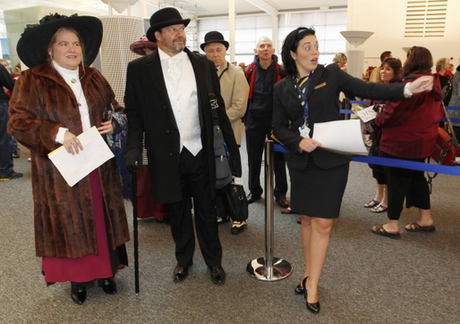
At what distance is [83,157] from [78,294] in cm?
95

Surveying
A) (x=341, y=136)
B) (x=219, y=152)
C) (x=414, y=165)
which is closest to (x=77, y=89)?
(x=219, y=152)

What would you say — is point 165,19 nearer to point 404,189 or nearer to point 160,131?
point 160,131

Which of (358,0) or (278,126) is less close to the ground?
(358,0)

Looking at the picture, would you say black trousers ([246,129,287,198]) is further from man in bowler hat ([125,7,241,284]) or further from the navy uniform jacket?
the navy uniform jacket

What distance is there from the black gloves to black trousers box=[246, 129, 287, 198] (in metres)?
1.77

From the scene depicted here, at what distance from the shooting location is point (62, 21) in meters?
2.06

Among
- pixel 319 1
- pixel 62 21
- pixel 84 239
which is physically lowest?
pixel 84 239

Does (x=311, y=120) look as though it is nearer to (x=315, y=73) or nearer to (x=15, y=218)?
(x=315, y=73)

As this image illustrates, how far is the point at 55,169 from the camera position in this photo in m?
2.17

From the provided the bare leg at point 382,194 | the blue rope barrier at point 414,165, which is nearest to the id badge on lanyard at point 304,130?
the blue rope barrier at point 414,165

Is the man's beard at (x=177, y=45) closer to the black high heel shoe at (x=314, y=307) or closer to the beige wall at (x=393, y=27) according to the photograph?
the black high heel shoe at (x=314, y=307)

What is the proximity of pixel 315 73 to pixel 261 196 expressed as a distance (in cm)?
242

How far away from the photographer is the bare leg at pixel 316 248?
2148 millimetres

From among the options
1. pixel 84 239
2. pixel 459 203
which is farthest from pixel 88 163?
pixel 459 203
